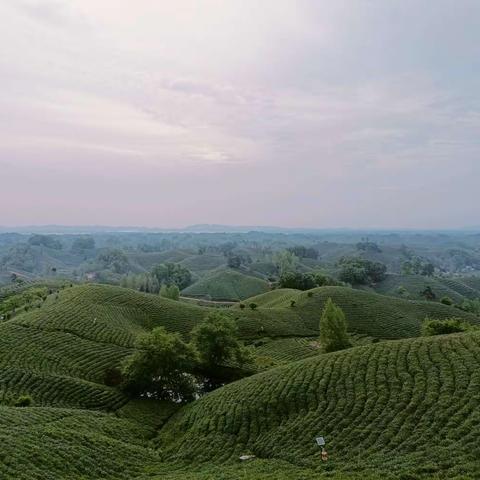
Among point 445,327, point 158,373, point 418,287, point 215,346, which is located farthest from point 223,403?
point 418,287

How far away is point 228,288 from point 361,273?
53.0 meters

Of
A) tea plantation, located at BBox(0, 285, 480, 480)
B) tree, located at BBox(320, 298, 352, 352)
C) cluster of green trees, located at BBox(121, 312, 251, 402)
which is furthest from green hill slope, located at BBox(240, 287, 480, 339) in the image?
tea plantation, located at BBox(0, 285, 480, 480)

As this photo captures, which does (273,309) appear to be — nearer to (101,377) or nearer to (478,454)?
(101,377)

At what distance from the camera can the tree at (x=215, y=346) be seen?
54.4 m

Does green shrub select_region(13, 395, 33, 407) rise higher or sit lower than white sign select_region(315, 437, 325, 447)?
lower

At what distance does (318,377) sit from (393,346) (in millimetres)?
9051

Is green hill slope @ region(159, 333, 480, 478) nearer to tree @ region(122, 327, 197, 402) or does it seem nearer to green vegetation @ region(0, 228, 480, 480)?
green vegetation @ region(0, 228, 480, 480)

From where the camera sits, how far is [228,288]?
569 ft

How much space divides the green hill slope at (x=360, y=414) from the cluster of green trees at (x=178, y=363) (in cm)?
507

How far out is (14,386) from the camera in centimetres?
4272

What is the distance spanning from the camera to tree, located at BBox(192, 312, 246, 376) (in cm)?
5438

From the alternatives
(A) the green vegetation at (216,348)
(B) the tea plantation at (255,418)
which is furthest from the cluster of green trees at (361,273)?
(B) the tea plantation at (255,418)

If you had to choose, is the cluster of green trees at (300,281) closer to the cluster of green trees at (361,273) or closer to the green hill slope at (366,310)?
the green hill slope at (366,310)

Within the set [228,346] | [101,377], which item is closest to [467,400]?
[228,346]
